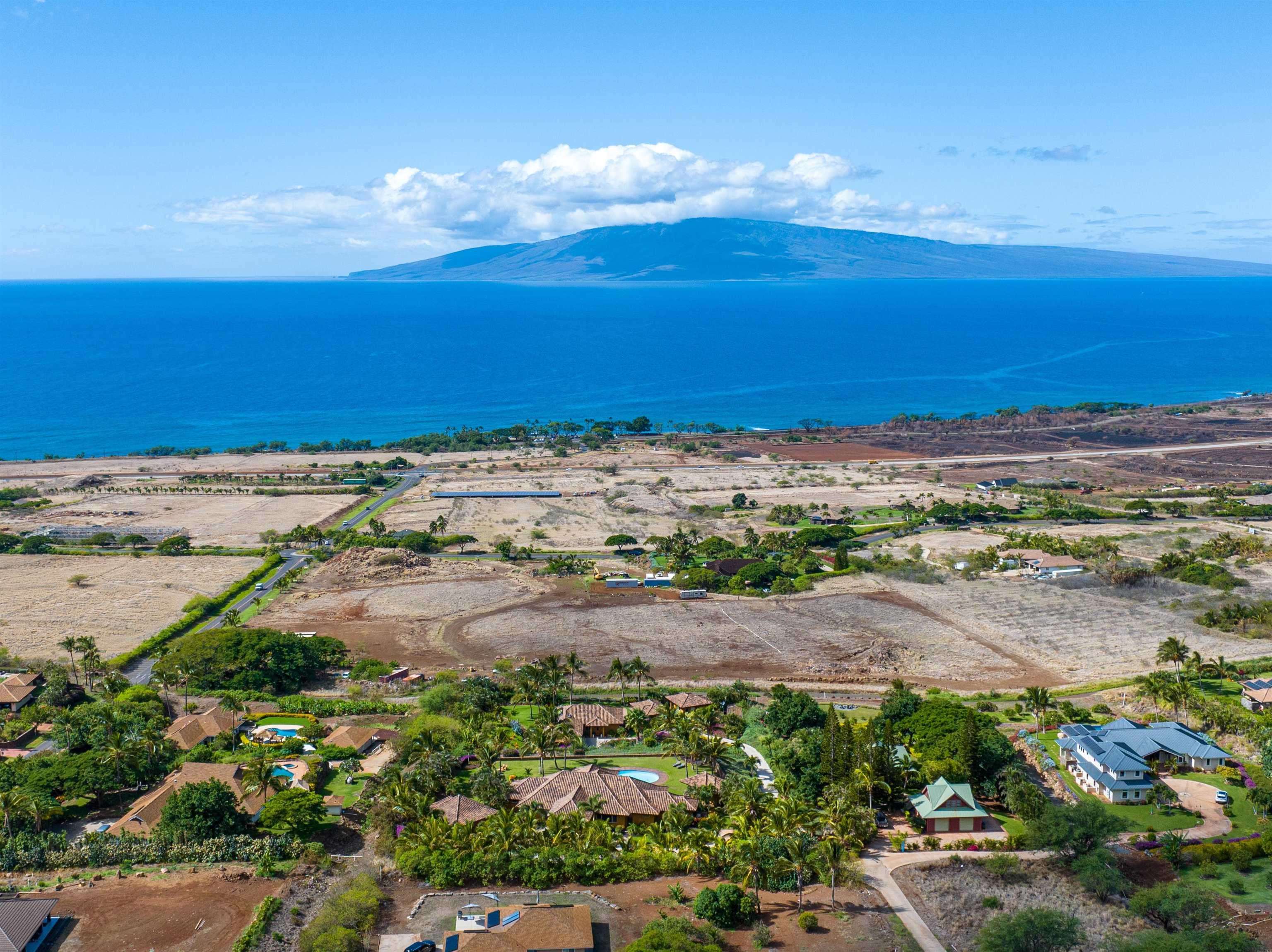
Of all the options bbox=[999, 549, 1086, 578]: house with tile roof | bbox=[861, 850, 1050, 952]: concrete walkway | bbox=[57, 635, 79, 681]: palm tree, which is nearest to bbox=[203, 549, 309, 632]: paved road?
bbox=[57, 635, 79, 681]: palm tree

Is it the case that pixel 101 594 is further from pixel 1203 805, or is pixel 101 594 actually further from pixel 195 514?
pixel 1203 805

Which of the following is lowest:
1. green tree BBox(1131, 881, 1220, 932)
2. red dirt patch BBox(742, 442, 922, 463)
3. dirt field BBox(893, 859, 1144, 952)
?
red dirt patch BBox(742, 442, 922, 463)

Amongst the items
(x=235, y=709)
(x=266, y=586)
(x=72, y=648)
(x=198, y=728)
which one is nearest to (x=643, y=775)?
(x=235, y=709)

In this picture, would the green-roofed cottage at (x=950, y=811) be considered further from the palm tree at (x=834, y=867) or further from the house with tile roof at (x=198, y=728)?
the house with tile roof at (x=198, y=728)

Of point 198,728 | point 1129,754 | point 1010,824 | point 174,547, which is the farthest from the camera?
point 174,547

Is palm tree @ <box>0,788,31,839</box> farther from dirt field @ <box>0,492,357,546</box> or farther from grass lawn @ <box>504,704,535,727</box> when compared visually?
dirt field @ <box>0,492,357,546</box>

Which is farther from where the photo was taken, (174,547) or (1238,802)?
(174,547)
